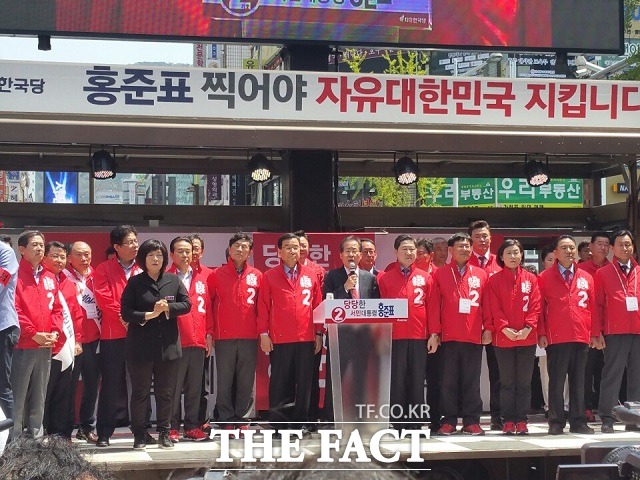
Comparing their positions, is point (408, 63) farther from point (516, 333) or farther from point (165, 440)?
point (165, 440)

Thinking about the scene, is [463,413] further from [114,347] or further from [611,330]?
[114,347]

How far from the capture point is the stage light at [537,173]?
36.5 feet

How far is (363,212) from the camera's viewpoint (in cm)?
1219

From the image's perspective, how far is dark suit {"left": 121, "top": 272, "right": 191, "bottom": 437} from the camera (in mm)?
7379

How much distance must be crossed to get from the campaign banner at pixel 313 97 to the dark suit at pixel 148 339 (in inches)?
99.6

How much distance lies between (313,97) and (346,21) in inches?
47.9

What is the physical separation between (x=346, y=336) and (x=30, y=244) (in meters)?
2.36

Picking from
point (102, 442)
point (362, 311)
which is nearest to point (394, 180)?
point (102, 442)

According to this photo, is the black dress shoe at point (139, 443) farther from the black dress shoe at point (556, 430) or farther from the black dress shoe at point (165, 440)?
the black dress shoe at point (556, 430)

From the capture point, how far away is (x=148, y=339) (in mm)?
7438

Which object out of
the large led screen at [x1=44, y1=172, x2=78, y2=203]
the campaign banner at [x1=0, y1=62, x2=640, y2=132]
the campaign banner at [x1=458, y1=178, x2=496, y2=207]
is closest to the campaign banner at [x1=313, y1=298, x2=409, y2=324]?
the campaign banner at [x1=0, y1=62, x2=640, y2=132]

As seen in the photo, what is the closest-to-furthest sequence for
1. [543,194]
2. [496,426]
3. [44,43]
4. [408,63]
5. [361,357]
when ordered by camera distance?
[361,357] < [496,426] < [44,43] < [408,63] < [543,194]

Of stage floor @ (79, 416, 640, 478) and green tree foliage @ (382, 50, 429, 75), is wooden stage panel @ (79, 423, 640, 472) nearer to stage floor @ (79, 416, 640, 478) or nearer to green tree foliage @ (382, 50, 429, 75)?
stage floor @ (79, 416, 640, 478)

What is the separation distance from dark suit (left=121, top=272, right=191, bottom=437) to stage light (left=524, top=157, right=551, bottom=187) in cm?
498
